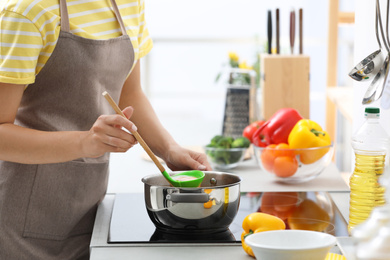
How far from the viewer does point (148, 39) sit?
1578 mm

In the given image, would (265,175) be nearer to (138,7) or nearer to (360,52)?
(360,52)

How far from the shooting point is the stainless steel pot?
43.6 inches

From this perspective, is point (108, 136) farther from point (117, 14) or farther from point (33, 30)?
point (117, 14)

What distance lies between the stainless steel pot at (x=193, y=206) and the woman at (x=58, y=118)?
12cm

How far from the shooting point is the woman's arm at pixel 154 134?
143cm

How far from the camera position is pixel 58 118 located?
1.29m

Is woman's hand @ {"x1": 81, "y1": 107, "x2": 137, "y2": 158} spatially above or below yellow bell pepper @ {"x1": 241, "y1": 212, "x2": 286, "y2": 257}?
above

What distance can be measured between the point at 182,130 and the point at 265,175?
4.26 meters

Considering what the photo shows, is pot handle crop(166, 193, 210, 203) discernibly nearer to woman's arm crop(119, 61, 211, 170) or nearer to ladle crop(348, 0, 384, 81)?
woman's arm crop(119, 61, 211, 170)

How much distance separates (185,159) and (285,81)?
1007mm

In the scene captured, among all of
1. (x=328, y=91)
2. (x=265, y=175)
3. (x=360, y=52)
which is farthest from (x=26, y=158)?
(x=328, y=91)

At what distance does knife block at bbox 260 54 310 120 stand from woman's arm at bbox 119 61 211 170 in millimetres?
844

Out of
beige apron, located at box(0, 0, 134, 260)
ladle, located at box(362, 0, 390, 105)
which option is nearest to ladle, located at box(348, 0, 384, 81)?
ladle, located at box(362, 0, 390, 105)

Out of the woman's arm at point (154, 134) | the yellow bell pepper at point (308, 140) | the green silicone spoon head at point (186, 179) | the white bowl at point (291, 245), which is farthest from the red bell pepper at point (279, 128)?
the white bowl at point (291, 245)
